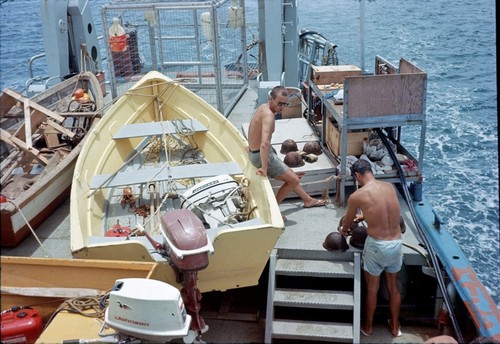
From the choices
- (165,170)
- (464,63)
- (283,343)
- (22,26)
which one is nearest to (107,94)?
(165,170)

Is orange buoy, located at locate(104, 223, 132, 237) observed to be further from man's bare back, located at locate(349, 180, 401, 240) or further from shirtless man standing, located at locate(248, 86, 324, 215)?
man's bare back, located at locate(349, 180, 401, 240)

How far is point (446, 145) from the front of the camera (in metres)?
13.0

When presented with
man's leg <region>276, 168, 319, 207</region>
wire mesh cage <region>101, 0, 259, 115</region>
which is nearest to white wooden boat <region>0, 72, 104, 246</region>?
wire mesh cage <region>101, 0, 259, 115</region>

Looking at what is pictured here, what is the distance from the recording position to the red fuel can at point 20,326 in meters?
4.15

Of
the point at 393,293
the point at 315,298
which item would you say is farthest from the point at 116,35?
the point at 393,293

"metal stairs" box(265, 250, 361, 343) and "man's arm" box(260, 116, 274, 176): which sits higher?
"man's arm" box(260, 116, 274, 176)

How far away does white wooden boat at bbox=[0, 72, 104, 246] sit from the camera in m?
5.79

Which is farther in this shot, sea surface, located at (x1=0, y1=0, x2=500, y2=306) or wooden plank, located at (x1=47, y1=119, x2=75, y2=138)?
sea surface, located at (x1=0, y1=0, x2=500, y2=306)

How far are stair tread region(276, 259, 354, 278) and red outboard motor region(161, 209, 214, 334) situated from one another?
1143 mm

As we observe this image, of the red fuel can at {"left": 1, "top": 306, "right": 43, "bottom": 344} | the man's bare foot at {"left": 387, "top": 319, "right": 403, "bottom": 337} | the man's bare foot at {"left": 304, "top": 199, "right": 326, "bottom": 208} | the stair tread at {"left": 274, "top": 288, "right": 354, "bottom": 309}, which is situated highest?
the man's bare foot at {"left": 304, "top": 199, "right": 326, "bottom": 208}

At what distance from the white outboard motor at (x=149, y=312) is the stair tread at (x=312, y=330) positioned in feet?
4.14

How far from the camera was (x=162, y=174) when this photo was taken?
590cm

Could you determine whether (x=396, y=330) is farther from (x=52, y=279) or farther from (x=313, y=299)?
(x=52, y=279)

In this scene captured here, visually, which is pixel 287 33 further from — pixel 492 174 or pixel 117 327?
pixel 117 327
